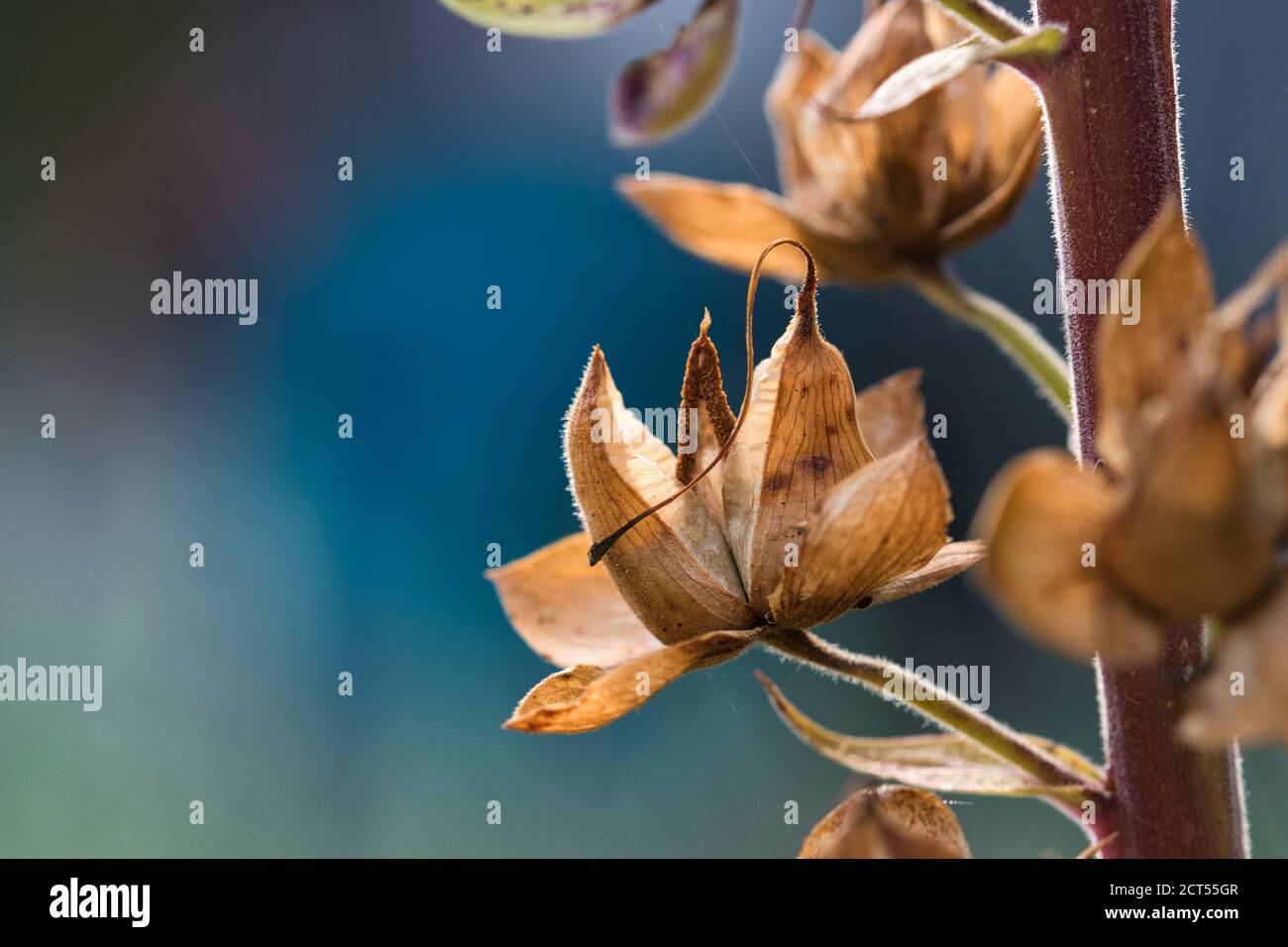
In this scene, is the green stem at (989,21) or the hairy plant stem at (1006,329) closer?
the green stem at (989,21)

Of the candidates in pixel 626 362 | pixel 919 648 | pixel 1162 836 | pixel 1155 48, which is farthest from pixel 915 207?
pixel 919 648

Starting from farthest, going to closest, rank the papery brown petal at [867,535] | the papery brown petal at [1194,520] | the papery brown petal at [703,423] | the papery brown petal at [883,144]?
1. the papery brown petal at [883,144]
2. the papery brown petal at [703,423]
3. the papery brown petal at [867,535]
4. the papery brown petal at [1194,520]

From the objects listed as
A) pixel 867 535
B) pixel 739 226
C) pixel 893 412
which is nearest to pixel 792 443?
pixel 867 535

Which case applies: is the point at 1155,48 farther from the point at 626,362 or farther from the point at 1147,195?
the point at 626,362

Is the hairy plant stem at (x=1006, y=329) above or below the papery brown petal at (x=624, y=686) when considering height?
above

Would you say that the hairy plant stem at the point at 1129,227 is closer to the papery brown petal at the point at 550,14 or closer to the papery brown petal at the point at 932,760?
the papery brown petal at the point at 932,760

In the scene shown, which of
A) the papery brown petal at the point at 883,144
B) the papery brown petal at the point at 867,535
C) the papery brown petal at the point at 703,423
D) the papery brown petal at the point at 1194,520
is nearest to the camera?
the papery brown petal at the point at 1194,520

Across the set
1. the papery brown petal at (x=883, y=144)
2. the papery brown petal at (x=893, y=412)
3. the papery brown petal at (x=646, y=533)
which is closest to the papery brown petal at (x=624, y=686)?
the papery brown petal at (x=646, y=533)
